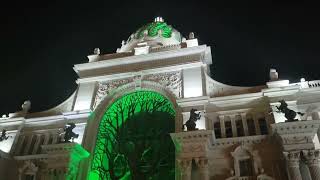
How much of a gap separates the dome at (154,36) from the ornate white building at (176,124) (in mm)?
1432

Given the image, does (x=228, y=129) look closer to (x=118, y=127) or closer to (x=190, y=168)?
(x=190, y=168)

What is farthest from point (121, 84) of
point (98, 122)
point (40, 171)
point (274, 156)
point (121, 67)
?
point (274, 156)

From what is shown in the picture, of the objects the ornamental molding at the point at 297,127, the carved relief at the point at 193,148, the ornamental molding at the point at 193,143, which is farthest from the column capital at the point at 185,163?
the ornamental molding at the point at 297,127

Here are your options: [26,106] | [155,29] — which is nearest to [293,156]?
[155,29]

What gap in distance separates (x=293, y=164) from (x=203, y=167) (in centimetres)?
555

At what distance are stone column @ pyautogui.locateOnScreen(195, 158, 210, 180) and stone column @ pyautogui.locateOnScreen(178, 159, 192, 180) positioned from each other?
0.61 m

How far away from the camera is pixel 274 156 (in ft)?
71.4

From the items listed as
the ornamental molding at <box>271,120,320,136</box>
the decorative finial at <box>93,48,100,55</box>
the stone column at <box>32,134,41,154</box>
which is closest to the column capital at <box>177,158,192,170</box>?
the ornamental molding at <box>271,120,320,136</box>

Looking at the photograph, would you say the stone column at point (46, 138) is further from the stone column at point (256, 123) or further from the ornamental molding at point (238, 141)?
the stone column at point (256, 123)

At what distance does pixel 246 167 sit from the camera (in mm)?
21859

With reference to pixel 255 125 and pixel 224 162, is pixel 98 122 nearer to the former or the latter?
pixel 224 162

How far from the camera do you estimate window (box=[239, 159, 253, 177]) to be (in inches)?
851

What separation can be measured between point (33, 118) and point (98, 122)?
651 centimetres

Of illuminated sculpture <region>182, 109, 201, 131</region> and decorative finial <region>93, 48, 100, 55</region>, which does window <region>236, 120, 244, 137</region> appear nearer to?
illuminated sculpture <region>182, 109, 201, 131</region>
